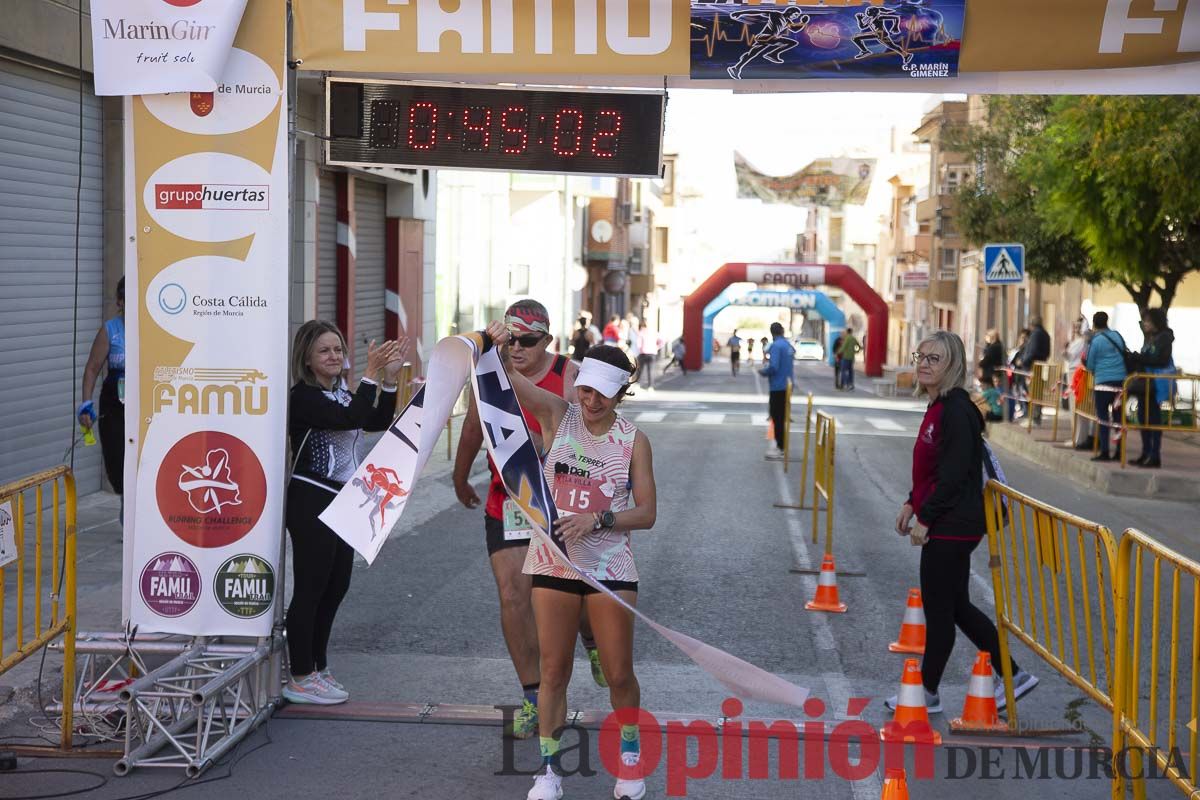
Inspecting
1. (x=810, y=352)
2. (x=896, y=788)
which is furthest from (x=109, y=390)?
(x=810, y=352)

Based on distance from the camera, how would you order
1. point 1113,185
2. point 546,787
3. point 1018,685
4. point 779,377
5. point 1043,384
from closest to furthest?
point 546,787 < point 1018,685 < point 779,377 < point 1113,185 < point 1043,384

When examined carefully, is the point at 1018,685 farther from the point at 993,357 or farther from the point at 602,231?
the point at 602,231

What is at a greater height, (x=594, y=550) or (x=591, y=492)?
(x=591, y=492)

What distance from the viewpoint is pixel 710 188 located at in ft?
372

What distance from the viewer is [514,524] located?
6438 millimetres

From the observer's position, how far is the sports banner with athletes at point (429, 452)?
6.13m

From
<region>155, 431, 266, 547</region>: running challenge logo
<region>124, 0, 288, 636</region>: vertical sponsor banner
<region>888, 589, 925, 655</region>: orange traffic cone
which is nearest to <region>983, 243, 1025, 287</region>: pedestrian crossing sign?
<region>888, 589, 925, 655</region>: orange traffic cone

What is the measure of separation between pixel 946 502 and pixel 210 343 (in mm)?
3610

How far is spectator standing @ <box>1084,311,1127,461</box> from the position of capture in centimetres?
1920

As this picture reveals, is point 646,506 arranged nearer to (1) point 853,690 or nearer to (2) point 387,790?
(2) point 387,790

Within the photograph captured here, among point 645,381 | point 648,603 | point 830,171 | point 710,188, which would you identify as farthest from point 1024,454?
point 710,188

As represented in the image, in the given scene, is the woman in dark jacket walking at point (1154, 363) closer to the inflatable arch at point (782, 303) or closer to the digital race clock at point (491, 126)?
the digital race clock at point (491, 126)

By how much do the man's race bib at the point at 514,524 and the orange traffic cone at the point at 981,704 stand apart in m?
2.33

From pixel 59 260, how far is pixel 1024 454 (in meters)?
15.3
